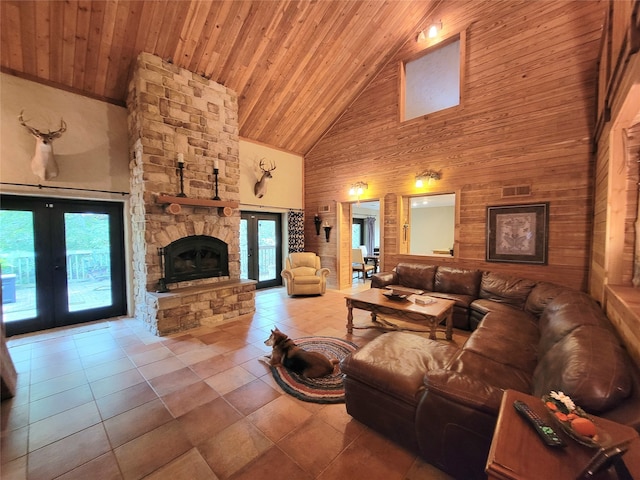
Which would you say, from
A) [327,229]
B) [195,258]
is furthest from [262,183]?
[195,258]

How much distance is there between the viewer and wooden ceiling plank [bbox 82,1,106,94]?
10.4 ft

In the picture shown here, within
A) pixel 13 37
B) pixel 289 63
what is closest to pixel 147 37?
pixel 13 37

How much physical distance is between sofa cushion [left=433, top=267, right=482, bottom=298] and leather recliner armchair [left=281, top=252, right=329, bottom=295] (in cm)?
→ 240

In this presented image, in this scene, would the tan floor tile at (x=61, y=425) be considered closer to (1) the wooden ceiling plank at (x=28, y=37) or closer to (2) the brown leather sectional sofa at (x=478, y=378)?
(2) the brown leather sectional sofa at (x=478, y=378)

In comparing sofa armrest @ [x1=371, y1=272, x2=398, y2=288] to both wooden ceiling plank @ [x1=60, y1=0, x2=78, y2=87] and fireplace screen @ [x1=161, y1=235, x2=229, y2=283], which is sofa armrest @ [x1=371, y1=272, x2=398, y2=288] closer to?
fireplace screen @ [x1=161, y1=235, x2=229, y2=283]

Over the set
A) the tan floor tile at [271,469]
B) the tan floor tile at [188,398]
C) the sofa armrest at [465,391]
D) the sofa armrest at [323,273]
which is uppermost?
the sofa armrest at [465,391]

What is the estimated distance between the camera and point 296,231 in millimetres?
6922

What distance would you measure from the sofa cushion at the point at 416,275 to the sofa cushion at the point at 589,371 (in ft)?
9.45

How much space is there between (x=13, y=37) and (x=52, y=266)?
9.58 feet

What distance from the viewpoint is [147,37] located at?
3.61 meters

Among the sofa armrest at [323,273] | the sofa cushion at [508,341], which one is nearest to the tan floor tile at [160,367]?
the sofa cushion at [508,341]

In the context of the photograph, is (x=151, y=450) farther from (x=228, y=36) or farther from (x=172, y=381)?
(x=228, y=36)

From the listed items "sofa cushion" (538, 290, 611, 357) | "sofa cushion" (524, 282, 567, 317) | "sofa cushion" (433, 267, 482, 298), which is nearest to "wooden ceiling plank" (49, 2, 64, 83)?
"sofa cushion" (538, 290, 611, 357)

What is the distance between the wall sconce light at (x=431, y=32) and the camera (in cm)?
483
